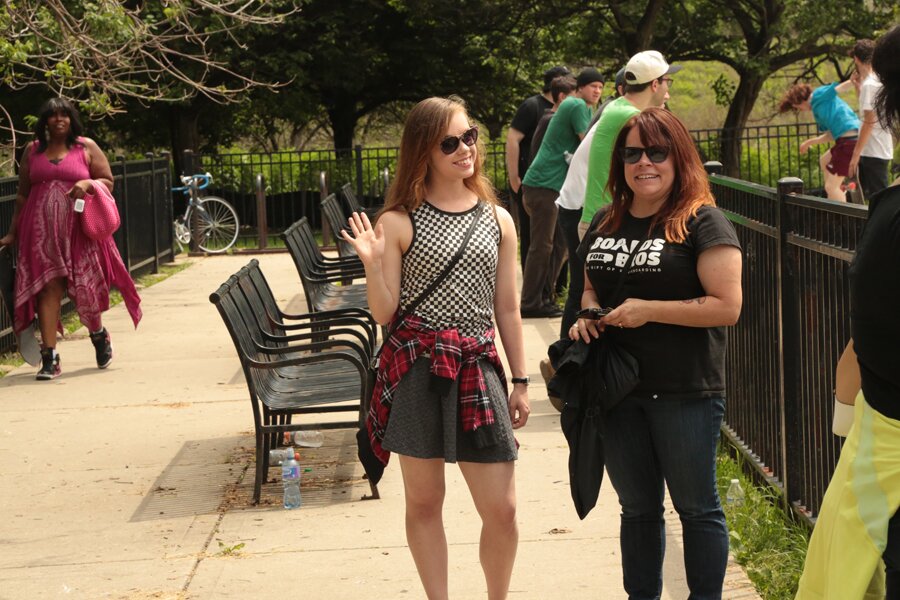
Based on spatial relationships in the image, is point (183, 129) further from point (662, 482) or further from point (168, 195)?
point (662, 482)

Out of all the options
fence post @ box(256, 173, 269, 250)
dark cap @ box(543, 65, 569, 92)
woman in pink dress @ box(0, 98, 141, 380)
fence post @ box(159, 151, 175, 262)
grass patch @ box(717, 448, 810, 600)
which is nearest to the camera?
grass patch @ box(717, 448, 810, 600)

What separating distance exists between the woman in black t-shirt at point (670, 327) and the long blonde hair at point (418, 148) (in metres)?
Result: 0.57

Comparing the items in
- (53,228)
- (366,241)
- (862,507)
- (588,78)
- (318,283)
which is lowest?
(318,283)

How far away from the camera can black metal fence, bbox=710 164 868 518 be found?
4633 mm

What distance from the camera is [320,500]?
628 centimetres

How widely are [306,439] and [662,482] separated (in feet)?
11.7

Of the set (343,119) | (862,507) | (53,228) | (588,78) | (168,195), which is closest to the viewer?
(862,507)

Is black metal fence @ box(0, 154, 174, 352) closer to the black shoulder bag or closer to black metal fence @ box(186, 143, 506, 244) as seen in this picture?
black metal fence @ box(186, 143, 506, 244)

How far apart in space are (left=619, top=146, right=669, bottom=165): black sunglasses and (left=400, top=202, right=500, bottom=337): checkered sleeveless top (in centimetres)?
56

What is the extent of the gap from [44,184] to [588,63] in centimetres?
2438

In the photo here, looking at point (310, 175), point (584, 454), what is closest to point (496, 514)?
point (584, 454)

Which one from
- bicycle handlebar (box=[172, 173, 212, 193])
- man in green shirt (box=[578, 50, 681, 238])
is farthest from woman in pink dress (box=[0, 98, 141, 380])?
bicycle handlebar (box=[172, 173, 212, 193])

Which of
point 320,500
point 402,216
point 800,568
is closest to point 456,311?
point 402,216

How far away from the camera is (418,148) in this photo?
14.1 feet
